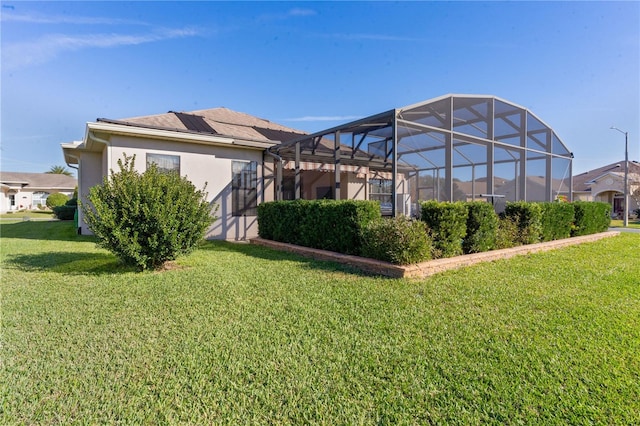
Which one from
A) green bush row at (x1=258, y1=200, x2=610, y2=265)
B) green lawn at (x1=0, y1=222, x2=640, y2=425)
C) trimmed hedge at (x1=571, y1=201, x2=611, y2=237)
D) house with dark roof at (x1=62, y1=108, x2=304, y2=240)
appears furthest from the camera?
trimmed hedge at (x1=571, y1=201, x2=611, y2=237)

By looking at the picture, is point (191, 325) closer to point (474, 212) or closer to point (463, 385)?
point (463, 385)

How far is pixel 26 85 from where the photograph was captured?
463 inches

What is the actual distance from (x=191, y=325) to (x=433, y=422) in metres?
3.35

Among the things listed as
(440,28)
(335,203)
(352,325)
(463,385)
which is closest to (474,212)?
(335,203)

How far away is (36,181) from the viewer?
51.2 metres

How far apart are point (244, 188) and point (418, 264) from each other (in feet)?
30.8

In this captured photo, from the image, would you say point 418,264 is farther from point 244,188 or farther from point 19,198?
point 19,198

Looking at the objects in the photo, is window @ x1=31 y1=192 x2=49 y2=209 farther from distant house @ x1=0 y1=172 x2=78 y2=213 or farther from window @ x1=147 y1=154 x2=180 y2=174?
window @ x1=147 y1=154 x2=180 y2=174

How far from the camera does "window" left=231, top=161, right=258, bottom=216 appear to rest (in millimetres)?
13836

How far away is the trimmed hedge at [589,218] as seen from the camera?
43.6 feet

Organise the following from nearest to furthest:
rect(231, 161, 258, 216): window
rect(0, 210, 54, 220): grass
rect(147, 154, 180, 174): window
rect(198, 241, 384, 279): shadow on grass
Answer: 1. rect(198, 241, 384, 279): shadow on grass
2. rect(147, 154, 180, 174): window
3. rect(231, 161, 258, 216): window
4. rect(0, 210, 54, 220): grass

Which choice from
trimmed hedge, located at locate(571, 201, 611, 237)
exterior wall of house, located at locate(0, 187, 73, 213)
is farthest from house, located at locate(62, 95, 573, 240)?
exterior wall of house, located at locate(0, 187, 73, 213)

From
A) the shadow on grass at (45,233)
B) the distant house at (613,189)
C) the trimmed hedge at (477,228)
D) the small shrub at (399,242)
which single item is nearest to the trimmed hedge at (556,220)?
the trimmed hedge at (477,228)

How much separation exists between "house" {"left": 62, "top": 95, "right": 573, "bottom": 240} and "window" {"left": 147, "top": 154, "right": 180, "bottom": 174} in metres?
0.04
